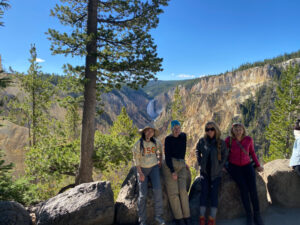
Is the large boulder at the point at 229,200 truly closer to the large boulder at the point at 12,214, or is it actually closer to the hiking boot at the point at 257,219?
the hiking boot at the point at 257,219

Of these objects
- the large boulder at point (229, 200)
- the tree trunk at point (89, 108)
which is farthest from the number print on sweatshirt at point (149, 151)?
the tree trunk at point (89, 108)

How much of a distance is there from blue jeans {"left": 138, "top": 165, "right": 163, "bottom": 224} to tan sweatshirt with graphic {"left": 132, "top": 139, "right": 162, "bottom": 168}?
4.7 inches

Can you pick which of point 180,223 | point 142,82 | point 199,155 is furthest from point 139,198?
point 142,82

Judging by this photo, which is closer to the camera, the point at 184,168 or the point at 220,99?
the point at 184,168

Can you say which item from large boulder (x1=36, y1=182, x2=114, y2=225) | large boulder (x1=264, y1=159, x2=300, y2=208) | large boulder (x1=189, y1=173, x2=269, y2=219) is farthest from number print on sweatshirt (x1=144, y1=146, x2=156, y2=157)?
large boulder (x1=264, y1=159, x2=300, y2=208)

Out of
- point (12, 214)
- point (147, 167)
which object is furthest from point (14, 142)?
point (147, 167)

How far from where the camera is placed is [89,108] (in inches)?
255

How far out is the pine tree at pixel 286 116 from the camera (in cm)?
2319

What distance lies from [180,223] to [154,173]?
112cm

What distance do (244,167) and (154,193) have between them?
6.87 ft

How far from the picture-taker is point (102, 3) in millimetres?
6609

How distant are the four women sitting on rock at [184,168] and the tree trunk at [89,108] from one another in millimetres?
2868

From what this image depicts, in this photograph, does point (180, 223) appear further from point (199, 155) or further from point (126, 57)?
point (126, 57)

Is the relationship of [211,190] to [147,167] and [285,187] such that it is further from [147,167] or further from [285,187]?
[285,187]
